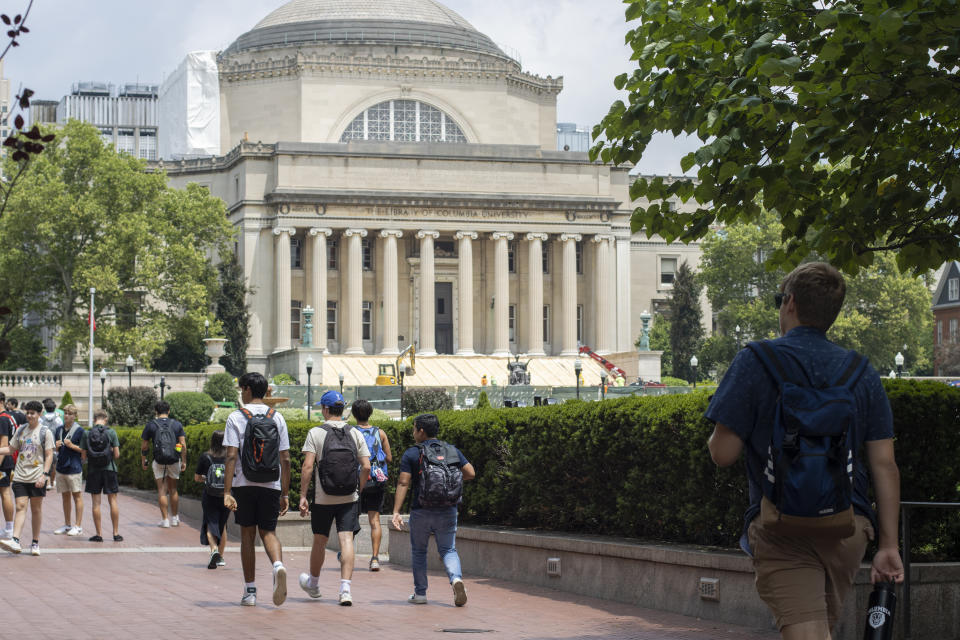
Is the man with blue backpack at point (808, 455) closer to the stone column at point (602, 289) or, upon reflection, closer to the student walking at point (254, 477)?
the student walking at point (254, 477)

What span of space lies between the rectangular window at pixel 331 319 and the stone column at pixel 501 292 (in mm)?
9688

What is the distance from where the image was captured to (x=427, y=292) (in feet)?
277

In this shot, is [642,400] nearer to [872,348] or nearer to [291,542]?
[291,542]

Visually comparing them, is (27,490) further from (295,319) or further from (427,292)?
(295,319)

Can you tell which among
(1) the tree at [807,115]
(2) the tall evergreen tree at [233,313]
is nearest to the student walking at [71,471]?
(1) the tree at [807,115]

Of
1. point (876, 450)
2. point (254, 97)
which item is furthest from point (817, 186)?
point (254, 97)

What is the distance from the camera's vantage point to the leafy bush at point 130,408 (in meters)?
51.3

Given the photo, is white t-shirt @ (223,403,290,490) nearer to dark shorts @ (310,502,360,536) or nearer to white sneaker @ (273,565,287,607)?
dark shorts @ (310,502,360,536)

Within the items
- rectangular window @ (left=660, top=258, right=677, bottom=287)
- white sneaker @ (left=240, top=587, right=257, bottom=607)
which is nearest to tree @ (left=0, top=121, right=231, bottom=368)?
rectangular window @ (left=660, top=258, right=677, bottom=287)

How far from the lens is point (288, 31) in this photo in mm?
95188

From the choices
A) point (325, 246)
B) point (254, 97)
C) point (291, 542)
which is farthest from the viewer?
point (254, 97)

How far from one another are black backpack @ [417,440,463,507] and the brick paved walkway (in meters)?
1.00

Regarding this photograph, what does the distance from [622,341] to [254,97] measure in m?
28.3

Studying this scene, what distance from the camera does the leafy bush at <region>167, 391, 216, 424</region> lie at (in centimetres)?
5162
